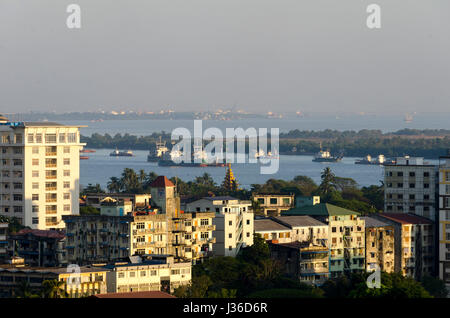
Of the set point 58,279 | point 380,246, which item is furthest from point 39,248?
point 380,246

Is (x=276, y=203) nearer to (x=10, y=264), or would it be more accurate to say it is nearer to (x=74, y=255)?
(x=74, y=255)

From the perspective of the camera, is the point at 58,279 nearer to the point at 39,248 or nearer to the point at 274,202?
the point at 39,248

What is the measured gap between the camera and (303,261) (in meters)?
39.5

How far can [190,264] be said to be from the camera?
115 feet

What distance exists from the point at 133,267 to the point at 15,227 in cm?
1445

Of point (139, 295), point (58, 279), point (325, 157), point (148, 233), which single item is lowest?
point (325, 157)

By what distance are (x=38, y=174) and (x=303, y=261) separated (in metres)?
16.2

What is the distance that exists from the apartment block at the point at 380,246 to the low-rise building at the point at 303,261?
2.74 meters

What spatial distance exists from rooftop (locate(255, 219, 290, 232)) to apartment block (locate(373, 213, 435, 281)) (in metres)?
3.87

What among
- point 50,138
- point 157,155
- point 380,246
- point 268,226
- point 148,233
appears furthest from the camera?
point 157,155

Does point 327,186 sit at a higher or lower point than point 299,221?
lower

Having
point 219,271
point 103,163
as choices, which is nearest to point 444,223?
point 219,271

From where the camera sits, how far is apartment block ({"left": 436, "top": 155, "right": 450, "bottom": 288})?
43.0m

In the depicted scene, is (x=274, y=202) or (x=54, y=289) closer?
(x=54, y=289)
